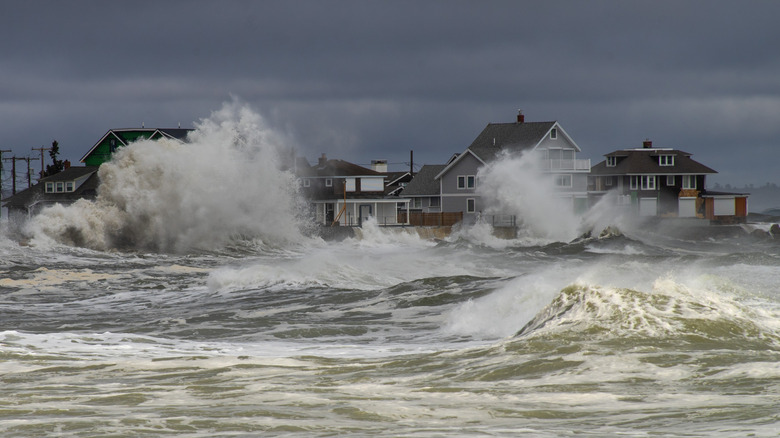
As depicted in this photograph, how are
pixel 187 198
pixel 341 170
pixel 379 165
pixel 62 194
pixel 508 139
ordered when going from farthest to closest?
pixel 379 165
pixel 508 139
pixel 341 170
pixel 62 194
pixel 187 198

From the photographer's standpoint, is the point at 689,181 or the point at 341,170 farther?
the point at 689,181

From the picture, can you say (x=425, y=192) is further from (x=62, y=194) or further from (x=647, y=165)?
(x=62, y=194)

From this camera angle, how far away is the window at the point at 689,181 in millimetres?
82375

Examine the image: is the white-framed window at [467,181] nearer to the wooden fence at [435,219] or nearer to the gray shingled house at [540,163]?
the gray shingled house at [540,163]

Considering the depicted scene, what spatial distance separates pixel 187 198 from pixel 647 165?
4589cm

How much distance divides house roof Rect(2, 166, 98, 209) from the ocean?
1467 inches

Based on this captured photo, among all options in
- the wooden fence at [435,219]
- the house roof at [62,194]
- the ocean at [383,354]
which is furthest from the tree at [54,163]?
the ocean at [383,354]

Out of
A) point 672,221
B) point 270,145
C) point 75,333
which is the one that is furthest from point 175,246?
point 672,221

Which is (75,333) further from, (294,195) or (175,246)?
(294,195)

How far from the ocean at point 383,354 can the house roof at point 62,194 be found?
37264mm

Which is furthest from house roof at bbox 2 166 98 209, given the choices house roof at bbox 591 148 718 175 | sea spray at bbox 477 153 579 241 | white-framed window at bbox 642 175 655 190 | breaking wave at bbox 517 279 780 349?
breaking wave at bbox 517 279 780 349

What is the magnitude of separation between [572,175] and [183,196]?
114 feet

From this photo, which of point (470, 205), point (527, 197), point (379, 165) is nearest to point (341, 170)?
point (470, 205)

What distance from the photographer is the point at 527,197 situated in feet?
218
